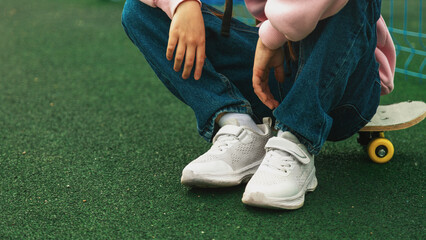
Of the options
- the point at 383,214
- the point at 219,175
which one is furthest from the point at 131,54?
the point at 383,214

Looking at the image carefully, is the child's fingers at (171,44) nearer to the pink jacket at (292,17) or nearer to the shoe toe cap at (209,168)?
the pink jacket at (292,17)

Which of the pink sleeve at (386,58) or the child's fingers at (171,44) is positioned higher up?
the child's fingers at (171,44)

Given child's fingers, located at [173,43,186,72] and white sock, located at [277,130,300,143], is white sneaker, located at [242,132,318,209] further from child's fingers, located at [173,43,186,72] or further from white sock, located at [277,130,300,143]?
child's fingers, located at [173,43,186,72]

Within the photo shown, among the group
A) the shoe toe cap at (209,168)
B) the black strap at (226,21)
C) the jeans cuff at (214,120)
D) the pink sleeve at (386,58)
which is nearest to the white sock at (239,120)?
the jeans cuff at (214,120)

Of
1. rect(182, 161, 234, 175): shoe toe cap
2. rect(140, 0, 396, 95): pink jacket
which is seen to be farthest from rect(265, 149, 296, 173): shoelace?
rect(140, 0, 396, 95): pink jacket

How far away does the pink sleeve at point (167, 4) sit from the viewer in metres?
1.24

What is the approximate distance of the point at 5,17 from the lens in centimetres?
360

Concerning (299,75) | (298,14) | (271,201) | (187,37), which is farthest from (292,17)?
(271,201)

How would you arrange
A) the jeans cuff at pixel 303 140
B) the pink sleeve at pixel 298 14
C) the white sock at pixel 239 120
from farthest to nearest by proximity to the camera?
the white sock at pixel 239 120, the jeans cuff at pixel 303 140, the pink sleeve at pixel 298 14

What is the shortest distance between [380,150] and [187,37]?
59 cm

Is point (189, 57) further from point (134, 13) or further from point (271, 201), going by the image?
point (271, 201)

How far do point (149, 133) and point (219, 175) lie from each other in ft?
1.67

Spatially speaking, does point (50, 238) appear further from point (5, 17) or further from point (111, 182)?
point (5, 17)

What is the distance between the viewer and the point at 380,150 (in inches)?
55.1
